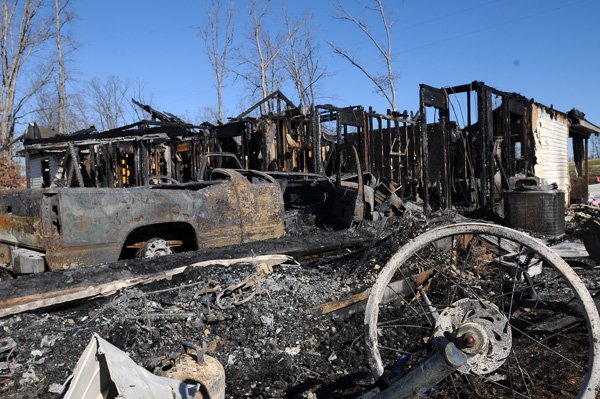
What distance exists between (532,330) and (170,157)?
47.7 ft

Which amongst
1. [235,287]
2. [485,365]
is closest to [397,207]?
[235,287]

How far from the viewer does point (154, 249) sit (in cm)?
518

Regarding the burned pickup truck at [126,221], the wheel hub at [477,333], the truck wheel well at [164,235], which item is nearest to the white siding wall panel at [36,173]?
the burned pickup truck at [126,221]

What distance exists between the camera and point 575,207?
40.1 ft

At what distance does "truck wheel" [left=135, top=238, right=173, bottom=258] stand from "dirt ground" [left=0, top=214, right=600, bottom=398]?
2.87 feet

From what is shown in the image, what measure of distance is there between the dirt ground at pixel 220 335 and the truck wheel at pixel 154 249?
873 millimetres

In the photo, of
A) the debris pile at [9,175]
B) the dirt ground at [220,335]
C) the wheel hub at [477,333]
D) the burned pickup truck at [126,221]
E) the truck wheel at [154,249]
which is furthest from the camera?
the debris pile at [9,175]

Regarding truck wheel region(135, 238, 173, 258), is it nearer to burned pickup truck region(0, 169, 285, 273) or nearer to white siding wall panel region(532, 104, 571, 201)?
burned pickup truck region(0, 169, 285, 273)

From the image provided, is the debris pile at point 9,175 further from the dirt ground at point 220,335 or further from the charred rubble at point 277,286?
the dirt ground at point 220,335

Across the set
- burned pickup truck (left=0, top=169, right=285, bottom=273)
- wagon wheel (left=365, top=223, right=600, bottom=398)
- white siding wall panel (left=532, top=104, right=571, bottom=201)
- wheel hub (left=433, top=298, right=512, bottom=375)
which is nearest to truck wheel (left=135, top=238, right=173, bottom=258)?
burned pickup truck (left=0, top=169, right=285, bottom=273)

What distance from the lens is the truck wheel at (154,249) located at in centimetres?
511

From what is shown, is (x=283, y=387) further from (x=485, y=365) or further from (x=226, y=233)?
(x=226, y=233)

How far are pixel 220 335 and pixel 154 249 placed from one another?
1.93 metres

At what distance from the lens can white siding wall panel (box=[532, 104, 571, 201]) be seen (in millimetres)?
13586
